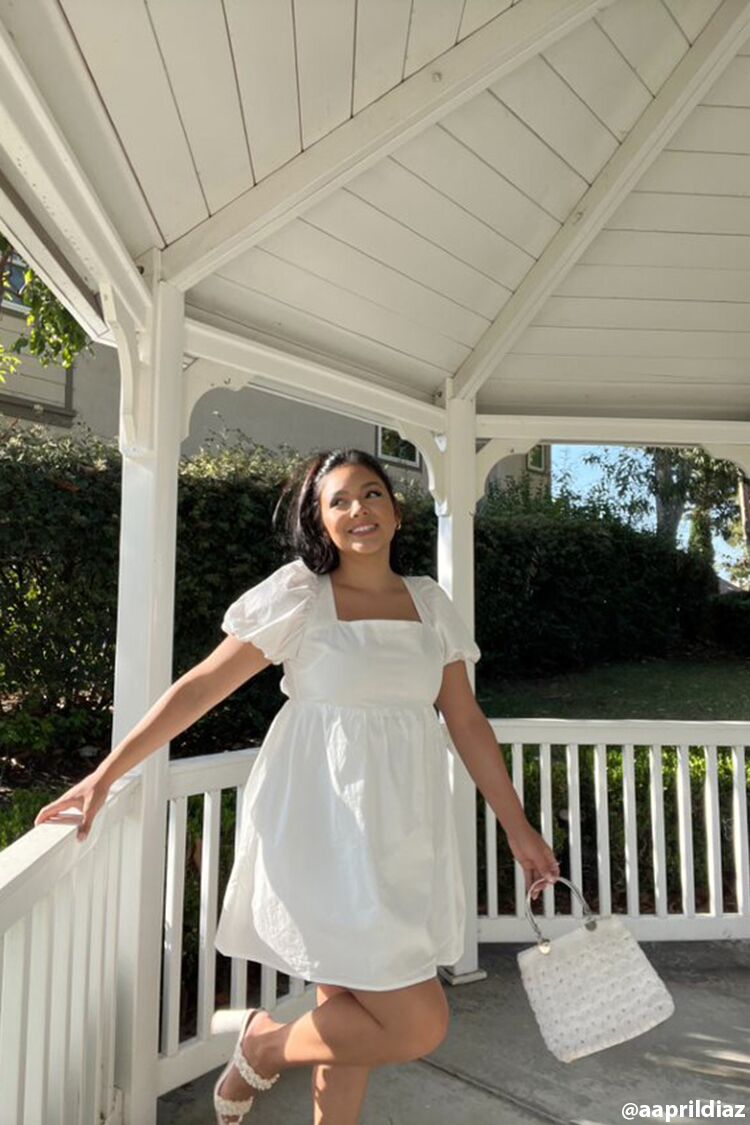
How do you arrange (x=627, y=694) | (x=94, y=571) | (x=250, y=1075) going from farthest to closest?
(x=627, y=694) < (x=94, y=571) < (x=250, y=1075)

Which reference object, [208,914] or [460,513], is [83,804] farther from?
[460,513]

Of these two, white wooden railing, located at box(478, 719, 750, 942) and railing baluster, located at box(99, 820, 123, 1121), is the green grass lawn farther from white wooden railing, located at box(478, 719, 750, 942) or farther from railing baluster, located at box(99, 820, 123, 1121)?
railing baluster, located at box(99, 820, 123, 1121)

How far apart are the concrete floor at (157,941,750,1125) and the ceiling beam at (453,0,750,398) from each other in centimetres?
237

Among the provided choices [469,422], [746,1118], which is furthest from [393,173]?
[746,1118]

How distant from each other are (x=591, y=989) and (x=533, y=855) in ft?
0.96

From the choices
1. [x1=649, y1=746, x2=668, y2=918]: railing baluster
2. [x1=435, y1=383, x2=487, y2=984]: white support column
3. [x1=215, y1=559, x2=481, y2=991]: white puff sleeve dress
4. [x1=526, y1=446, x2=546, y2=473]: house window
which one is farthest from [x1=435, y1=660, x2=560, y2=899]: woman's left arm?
[x1=526, y1=446, x2=546, y2=473]: house window

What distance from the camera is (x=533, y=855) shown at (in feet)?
5.90

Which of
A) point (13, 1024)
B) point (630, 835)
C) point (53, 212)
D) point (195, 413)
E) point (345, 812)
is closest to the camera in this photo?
point (13, 1024)

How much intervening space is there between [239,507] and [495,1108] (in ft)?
11.7

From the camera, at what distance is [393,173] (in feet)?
6.82

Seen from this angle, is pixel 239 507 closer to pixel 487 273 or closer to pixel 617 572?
pixel 487 273

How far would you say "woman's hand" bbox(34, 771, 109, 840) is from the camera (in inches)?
57.6

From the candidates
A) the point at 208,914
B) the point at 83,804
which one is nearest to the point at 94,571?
the point at 208,914

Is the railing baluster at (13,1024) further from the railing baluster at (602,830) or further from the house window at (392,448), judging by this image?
the house window at (392,448)
